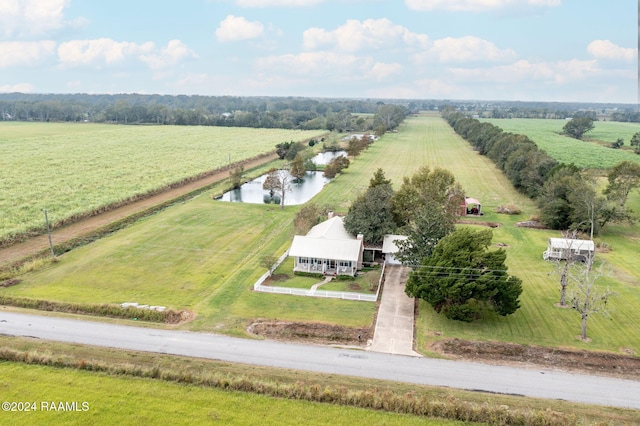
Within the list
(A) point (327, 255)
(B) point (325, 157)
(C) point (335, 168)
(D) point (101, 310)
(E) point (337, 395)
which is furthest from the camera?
(B) point (325, 157)

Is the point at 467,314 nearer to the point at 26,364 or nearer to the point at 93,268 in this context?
the point at 26,364

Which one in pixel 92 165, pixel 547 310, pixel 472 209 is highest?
pixel 92 165

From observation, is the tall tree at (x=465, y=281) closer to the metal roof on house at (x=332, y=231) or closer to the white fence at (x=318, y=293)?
the white fence at (x=318, y=293)

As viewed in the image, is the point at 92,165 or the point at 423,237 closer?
the point at 423,237

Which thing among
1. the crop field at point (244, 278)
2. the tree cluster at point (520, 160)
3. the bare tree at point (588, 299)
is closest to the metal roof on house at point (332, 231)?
the crop field at point (244, 278)

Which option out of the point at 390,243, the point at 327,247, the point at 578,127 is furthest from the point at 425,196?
the point at 578,127

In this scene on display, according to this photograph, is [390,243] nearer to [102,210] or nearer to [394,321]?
[394,321]

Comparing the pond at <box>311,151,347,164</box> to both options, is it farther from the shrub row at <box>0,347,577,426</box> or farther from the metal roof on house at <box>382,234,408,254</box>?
the shrub row at <box>0,347,577,426</box>
